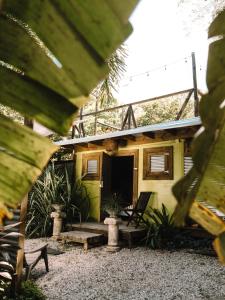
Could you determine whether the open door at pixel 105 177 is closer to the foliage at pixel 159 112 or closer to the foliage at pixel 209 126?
the foliage at pixel 209 126

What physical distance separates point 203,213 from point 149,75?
11817mm

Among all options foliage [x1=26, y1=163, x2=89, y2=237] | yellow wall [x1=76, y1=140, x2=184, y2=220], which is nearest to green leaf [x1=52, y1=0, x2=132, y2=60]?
yellow wall [x1=76, y1=140, x2=184, y2=220]

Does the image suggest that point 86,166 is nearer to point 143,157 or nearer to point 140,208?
point 143,157

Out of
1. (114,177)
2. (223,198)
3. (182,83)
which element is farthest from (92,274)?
(182,83)

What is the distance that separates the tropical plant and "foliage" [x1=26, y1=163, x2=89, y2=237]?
8.36 m

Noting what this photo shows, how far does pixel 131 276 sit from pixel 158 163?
3.95 metres

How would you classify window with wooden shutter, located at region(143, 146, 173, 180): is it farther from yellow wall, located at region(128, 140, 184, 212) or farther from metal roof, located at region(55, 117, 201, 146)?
metal roof, located at region(55, 117, 201, 146)

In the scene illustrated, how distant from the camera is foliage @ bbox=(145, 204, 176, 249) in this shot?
7598 mm

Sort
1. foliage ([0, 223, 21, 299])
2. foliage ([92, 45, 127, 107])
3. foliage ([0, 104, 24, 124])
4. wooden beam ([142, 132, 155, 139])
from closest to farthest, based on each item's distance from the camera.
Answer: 1. foliage ([0, 104, 24, 124])
2. foliage ([0, 223, 21, 299])
3. foliage ([92, 45, 127, 107])
4. wooden beam ([142, 132, 155, 139])

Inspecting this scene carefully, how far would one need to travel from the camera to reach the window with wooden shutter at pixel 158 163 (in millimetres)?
8633

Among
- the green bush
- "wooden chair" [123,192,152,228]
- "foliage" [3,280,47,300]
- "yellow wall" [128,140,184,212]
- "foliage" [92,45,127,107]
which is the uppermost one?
"foliage" [92,45,127,107]

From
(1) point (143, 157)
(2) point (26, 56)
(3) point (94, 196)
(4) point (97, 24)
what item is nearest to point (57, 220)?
(3) point (94, 196)

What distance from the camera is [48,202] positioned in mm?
9391

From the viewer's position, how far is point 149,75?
12.3 metres
